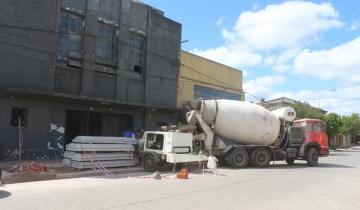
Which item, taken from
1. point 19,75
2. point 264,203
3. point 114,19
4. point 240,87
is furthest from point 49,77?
point 240,87

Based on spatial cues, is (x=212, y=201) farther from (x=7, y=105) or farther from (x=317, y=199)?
(x=7, y=105)

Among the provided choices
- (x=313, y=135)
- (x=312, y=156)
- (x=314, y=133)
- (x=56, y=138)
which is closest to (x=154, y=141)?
(x=56, y=138)

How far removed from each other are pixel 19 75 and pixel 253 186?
11.8 metres

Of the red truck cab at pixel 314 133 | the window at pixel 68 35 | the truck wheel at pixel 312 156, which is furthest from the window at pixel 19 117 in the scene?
the truck wheel at pixel 312 156

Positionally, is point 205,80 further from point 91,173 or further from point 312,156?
point 91,173

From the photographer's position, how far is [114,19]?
2477cm

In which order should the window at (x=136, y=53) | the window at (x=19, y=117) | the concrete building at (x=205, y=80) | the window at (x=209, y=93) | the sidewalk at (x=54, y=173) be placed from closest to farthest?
the sidewalk at (x=54, y=173)
the window at (x=19, y=117)
the window at (x=136, y=53)
the concrete building at (x=205, y=80)
the window at (x=209, y=93)

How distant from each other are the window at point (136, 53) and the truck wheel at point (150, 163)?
837 cm

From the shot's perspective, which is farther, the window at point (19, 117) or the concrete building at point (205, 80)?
the concrete building at point (205, 80)

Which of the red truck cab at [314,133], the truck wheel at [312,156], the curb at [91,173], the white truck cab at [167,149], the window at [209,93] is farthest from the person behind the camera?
→ the window at [209,93]

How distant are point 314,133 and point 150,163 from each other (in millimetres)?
11423

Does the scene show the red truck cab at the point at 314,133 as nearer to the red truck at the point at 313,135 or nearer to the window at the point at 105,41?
the red truck at the point at 313,135

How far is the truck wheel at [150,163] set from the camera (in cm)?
Result: 1860

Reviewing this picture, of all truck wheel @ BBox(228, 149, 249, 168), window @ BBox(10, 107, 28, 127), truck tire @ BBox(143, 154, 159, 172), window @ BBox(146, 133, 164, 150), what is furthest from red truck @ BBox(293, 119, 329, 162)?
window @ BBox(10, 107, 28, 127)
